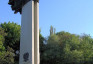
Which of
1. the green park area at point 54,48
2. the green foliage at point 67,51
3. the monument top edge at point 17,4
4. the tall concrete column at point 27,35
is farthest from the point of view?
the green foliage at point 67,51

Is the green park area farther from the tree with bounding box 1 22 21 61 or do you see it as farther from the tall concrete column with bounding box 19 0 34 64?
the tall concrete column with bounding box 19 0 34 64

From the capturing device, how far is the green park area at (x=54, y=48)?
61.3ft

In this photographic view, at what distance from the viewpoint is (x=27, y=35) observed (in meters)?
5.89

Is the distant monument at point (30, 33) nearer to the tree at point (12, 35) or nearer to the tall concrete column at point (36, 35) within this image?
the tall concrete column at point (36, 35)

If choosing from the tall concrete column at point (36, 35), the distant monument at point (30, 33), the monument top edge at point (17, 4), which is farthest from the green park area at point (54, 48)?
the tall concrete column at point (36, 35)

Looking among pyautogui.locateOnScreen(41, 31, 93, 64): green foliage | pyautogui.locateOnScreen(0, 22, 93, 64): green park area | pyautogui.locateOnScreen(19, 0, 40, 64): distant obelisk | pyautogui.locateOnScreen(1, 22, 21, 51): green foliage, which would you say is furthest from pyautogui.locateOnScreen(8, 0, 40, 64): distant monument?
pyautogui.locateOnScreen(1, 22, 21, 51): green foliage

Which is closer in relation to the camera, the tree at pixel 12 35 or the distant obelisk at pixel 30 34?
the distant obelisk at pixel 30 34

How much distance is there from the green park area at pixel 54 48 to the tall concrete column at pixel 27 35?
37.2ft

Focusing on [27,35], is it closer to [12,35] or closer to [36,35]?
[36,35]

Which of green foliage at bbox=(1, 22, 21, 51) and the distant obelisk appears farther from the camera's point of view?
green foliage at bbox=(1, 22, 21, 51)

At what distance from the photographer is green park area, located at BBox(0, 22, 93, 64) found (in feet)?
61.3

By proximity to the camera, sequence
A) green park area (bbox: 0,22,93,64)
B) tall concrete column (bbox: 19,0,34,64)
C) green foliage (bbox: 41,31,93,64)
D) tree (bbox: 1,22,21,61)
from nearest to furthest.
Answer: tall concrete column (bbox: 19,0,34,64)
green park area (bbox: 0,22,93,64)
green foliage (bbox: 41,31,93,64)
tree (bbox: 1,22,21,61)

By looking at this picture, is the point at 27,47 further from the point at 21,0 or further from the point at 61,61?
the point at 61,61

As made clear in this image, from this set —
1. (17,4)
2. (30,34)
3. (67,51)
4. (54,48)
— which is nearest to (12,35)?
(54,48)
